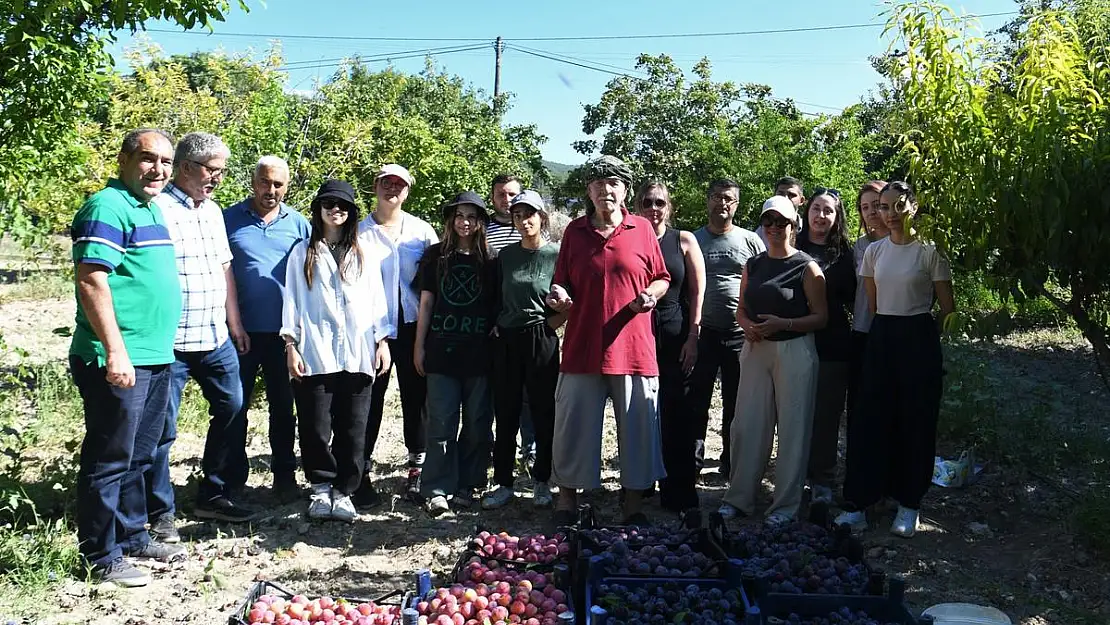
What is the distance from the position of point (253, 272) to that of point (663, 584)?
286 cm

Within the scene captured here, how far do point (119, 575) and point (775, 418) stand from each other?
335 cm

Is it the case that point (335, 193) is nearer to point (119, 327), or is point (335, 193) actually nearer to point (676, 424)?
point (119, 327)

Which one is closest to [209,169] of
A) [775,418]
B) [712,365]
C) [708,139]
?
[712,365]

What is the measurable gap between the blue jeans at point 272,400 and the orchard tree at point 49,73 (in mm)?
1758

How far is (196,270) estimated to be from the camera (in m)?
4.55

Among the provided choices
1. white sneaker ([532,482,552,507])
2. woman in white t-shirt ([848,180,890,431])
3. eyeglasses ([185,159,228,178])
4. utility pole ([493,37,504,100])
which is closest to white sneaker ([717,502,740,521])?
woman in white t-shirt ([848,180,890,431])

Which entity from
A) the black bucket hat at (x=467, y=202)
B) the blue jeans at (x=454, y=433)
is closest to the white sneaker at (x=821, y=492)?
the blue jeans at (x=454, y=433)

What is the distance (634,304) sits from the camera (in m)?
4.75

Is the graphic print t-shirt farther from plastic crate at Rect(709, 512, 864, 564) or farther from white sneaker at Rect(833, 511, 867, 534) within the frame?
white sneaker at Rect(833, 511, 867, 534)

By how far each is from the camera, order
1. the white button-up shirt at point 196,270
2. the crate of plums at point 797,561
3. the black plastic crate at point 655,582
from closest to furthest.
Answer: the black plastic crate at point 655,582, the crate of plums at point 797,561, the white button-up shirt at point 196,270

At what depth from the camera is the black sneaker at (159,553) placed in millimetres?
4410

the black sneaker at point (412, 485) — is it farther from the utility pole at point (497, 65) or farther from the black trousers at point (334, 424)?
the utility pole at point (497, 65)

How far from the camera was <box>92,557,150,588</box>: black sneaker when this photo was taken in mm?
4113

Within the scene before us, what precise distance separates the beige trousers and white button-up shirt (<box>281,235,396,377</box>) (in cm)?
209
